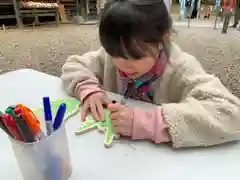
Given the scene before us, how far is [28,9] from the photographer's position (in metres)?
3.21

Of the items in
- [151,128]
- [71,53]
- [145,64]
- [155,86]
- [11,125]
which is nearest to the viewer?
[11,125]

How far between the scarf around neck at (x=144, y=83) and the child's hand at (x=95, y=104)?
69 mm

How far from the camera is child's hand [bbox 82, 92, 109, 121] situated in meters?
0.45

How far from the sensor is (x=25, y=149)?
0.28 metres

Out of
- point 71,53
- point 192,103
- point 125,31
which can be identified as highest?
point 125,31

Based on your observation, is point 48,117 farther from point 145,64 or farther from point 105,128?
point 145,64

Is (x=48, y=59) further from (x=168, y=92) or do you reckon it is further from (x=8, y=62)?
(x=168, y=92)

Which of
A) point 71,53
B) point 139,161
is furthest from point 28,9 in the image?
point 139,161

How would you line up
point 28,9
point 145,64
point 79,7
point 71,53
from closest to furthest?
1. point 145,64
2. point 71,53
3. point 28,9
4. point 79,7

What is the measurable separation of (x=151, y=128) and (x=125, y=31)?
0.55ft

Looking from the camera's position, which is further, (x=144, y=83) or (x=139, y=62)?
(x=144, y=83)

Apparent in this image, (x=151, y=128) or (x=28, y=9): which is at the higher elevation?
(x=28, y=9)

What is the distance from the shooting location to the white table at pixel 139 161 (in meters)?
0.32

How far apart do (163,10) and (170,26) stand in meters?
0.04
